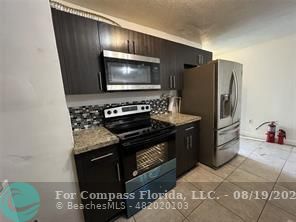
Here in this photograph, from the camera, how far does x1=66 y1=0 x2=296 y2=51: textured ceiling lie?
158 centimetres

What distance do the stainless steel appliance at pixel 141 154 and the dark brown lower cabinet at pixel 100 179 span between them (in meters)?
0.09

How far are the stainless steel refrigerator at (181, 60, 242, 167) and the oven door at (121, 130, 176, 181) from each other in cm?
76

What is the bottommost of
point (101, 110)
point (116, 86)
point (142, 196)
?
point (142, 196)

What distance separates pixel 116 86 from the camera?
4.99 ft

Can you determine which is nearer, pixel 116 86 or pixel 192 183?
pixel 116 86

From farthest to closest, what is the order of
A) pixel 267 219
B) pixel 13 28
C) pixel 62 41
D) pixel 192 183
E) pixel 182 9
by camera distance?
pixel 192 183, pixel 182 9, pixel 267 219, pixel 62 41, pixel 13 28

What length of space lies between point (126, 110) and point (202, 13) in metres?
1.73

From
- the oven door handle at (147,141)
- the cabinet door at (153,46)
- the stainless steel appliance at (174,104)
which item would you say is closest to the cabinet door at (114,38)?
the cabinet door at (153,46)

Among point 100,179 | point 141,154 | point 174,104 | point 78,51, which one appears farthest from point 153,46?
point 100,179

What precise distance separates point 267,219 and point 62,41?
273 centimetres

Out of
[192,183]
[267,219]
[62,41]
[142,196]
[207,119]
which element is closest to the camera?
[62,41]

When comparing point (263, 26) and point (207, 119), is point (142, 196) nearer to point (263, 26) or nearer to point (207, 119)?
point (207, 119)

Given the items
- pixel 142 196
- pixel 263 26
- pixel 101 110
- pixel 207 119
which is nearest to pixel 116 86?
pixel 101 110

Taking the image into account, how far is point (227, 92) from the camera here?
2.11 m
